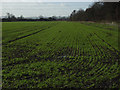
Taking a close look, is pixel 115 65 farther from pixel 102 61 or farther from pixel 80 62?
pixel 80 62

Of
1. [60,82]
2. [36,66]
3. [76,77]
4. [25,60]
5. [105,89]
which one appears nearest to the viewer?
[105,89]

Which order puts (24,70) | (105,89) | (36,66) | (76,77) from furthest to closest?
(36,66), (24,70), (76,77), (105,89)

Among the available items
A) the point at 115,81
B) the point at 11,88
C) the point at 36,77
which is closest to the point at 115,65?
the point at 115,81

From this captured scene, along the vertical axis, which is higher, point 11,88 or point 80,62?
point 80,62

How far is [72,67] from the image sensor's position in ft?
27.9

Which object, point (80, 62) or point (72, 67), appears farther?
point (80, 62)

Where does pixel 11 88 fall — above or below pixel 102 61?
below

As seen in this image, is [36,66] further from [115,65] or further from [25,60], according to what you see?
[115,65]

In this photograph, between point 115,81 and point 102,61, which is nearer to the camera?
point 115,81

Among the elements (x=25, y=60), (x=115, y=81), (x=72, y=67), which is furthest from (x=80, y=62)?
(x=25, y=60)

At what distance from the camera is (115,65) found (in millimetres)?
8922

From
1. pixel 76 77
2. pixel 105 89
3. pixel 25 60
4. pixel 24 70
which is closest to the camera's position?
pixel 105 89

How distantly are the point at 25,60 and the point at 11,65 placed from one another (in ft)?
4.25

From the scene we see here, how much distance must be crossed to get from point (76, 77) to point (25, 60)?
4.97 m
